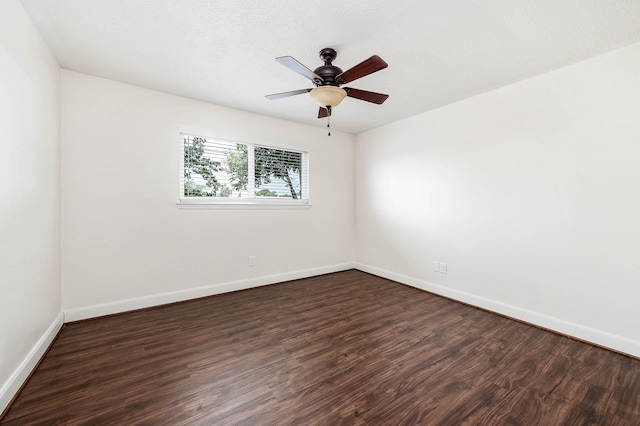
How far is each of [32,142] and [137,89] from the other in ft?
4.26

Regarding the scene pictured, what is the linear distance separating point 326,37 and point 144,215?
262 centimetres

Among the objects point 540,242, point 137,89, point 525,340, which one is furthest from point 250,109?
point 525,340

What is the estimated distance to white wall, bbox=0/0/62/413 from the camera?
4.98 feet

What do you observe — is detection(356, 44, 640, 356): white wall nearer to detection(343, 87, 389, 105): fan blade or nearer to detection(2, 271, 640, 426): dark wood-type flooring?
detection(2, 271, 640, 426): dark wood-type flooring

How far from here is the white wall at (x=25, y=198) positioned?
1.52 meters

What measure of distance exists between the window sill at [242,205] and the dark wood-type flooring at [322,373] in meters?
1.23

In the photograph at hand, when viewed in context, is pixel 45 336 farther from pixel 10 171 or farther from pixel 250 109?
pixel 250 109

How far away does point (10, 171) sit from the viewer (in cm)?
158

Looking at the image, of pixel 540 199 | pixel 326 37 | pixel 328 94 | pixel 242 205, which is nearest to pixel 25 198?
pixel 242 205

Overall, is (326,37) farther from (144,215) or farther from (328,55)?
(144,215)

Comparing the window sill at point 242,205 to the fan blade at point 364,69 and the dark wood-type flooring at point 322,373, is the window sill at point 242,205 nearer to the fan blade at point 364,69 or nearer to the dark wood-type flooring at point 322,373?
the dark wood-type flooring at point 322,373

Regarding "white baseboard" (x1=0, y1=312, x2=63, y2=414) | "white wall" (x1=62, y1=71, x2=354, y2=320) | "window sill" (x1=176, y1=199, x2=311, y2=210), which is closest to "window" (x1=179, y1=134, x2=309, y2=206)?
"window sill" (x1=176, y1=199, x2=311, y2=210)

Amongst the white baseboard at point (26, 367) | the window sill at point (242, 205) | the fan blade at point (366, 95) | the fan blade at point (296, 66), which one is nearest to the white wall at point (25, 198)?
the white baseboard at point (26, 367)

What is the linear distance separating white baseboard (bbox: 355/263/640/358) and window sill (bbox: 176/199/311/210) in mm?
2005
